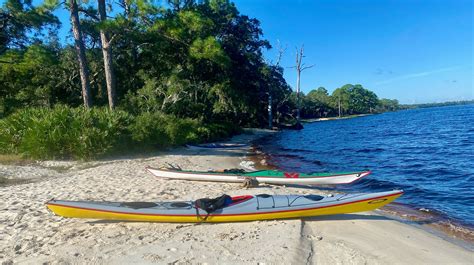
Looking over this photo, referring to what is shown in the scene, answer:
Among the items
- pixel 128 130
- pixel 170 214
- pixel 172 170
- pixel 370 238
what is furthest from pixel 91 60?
pixel 370 238

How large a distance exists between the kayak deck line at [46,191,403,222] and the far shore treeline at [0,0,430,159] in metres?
8.49

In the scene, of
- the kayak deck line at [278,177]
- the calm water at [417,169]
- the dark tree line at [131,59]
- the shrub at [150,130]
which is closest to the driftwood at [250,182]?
the kayak deck line at [278,177]

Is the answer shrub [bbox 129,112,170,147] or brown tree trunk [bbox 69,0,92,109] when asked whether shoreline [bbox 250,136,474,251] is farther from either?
brown tree trunk [bbox 69,0,92,109]

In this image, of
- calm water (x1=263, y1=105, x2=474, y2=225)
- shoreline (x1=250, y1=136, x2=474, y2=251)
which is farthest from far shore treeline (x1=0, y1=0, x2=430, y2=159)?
shoreline (x1=250, y1=136, x2=474, y2=251)

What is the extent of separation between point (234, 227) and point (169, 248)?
4.80 feet

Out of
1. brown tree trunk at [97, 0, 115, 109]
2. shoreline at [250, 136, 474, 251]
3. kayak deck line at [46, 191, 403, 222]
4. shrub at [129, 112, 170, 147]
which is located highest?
brown tree trunk at [97, 0, 115, 109]

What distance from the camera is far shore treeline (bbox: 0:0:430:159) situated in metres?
14.0

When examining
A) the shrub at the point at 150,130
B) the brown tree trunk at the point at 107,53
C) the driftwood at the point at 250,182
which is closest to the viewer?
the driftwood at the point at 250,182

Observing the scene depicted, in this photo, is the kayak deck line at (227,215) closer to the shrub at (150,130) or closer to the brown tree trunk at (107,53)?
the shrub at (150,130)

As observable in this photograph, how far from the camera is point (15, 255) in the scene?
474 centimetres

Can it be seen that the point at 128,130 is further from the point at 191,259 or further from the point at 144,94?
the point at 191,259

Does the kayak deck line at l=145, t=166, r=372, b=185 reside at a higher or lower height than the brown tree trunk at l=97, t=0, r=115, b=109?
lower

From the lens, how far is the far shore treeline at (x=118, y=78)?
45.8 ft

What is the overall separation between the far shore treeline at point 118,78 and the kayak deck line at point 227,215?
849 cm
